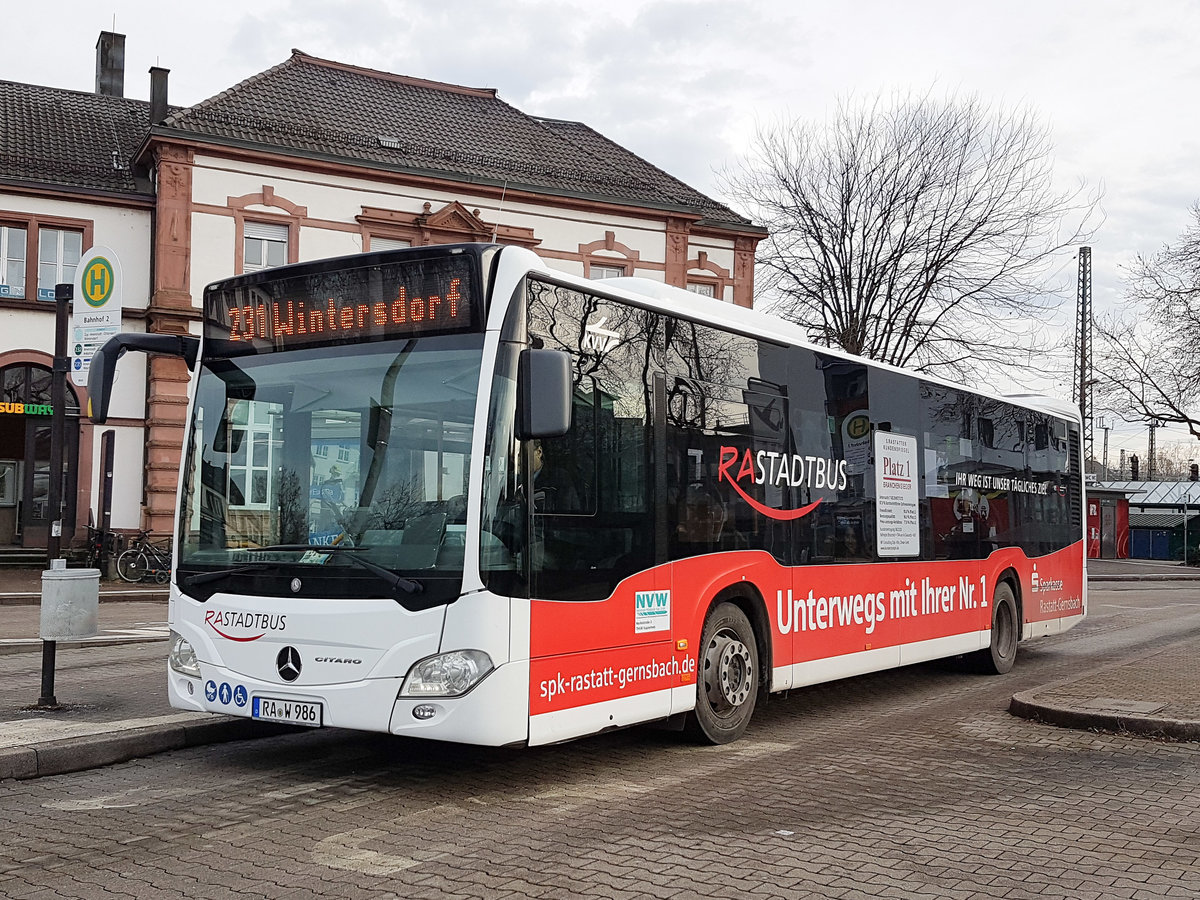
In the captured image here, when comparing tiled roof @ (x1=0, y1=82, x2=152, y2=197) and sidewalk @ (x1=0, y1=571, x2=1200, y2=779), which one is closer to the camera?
sidewalk @ (x1=0, y1=571, x2=1200, y2=779)

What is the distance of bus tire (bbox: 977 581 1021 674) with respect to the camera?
42.7ft

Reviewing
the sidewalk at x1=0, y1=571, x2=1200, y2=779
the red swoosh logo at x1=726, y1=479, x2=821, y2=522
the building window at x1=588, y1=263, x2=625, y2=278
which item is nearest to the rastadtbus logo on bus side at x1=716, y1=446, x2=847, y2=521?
the red swoosh logo at x1=726, y1=479, x2=821, y2=522

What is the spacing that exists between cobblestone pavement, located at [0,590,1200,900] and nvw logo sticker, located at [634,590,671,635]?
88 cm

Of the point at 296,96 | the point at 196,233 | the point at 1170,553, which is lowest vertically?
the point at 1170,553

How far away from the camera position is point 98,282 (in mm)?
9320

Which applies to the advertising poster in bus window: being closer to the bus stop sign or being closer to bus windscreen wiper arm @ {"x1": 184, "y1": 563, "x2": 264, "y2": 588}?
bus windscreen wiper arm @ {"x1": 184, "y1": 563, "x2": 264, "y2": 588}

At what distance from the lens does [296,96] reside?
32.5 m

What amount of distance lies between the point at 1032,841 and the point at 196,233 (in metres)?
26.3

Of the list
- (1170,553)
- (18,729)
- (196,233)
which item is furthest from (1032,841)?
(1170,553)

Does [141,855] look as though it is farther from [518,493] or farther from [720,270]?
[720,270]

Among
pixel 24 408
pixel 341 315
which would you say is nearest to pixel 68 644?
pixel 341 315

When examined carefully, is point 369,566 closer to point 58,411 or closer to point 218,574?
point 218,574

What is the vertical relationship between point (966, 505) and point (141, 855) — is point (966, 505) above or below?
above

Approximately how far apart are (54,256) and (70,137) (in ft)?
13.5
